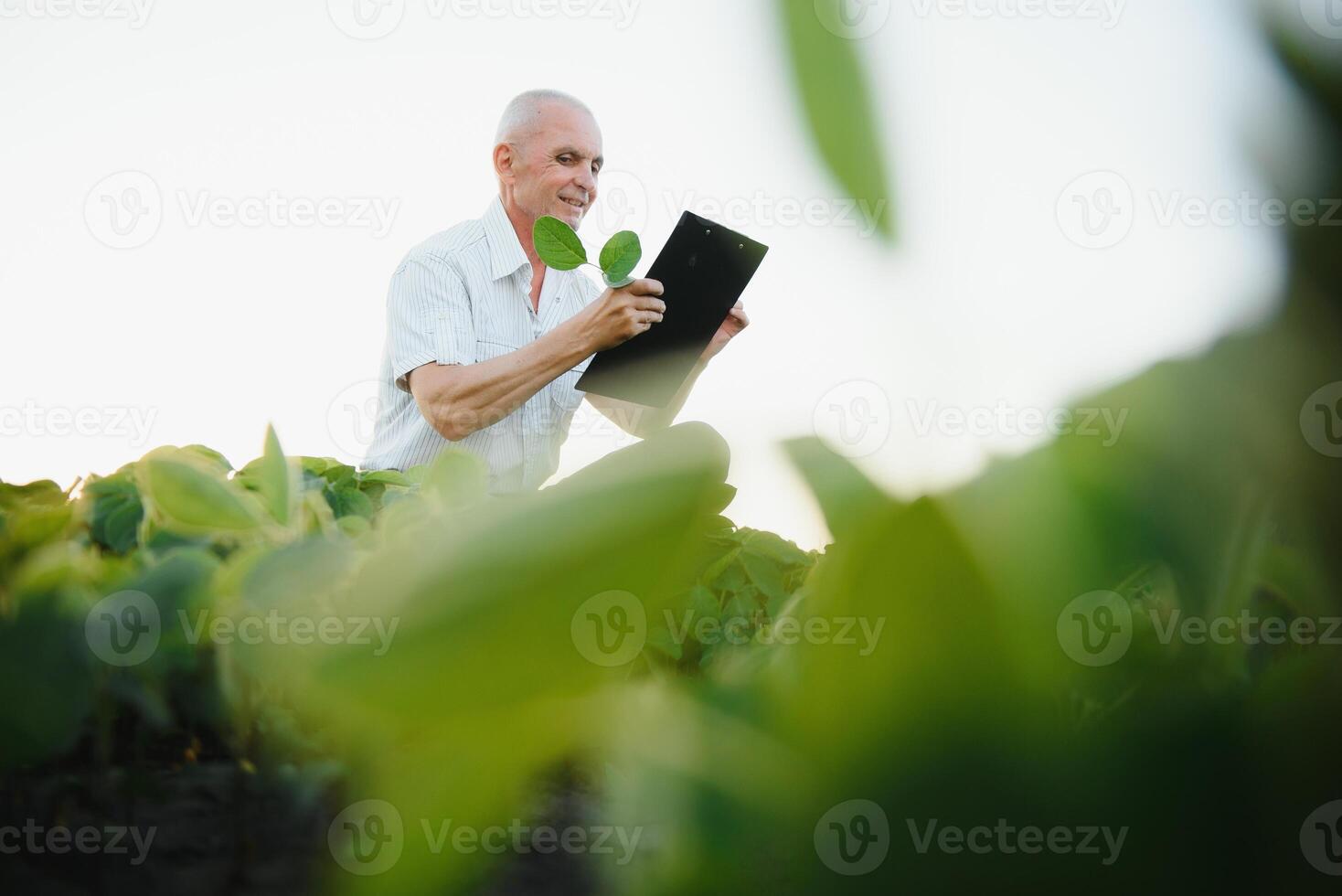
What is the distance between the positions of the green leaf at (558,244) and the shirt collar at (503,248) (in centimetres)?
203

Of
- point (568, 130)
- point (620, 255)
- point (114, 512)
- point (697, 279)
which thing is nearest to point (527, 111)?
point (568, 130)

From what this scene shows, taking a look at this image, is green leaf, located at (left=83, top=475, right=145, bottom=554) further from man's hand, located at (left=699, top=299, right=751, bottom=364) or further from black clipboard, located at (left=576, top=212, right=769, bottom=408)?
man's hand, located at (left=699, top=299, right=751, bottom=364)

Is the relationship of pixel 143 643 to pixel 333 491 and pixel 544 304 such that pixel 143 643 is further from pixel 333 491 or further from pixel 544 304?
pixel 544 304

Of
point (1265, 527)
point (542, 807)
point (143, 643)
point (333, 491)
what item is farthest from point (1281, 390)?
point (333, 491)

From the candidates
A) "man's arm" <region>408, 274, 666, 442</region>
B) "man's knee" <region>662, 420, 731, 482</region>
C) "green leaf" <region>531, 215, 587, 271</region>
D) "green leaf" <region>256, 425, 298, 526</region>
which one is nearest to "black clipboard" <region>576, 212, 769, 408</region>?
"man's arm" <region>408, 274, 666, 442</region>

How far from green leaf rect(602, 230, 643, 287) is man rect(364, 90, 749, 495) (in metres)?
0.74

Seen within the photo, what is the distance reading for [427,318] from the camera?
2369 millimetres

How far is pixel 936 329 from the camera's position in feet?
0.48

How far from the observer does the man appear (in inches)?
83.5

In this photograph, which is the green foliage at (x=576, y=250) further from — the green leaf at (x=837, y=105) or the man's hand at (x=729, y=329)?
the man's hand at (x=729, y=329)

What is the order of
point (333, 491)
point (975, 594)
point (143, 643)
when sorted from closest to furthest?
1. point (975, 594)
2. point (143, 643)
3. point (333, 491)

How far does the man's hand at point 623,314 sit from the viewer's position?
162 cm

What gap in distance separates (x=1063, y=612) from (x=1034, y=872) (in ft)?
0.13

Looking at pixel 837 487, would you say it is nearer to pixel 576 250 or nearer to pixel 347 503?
pixel 347 503
